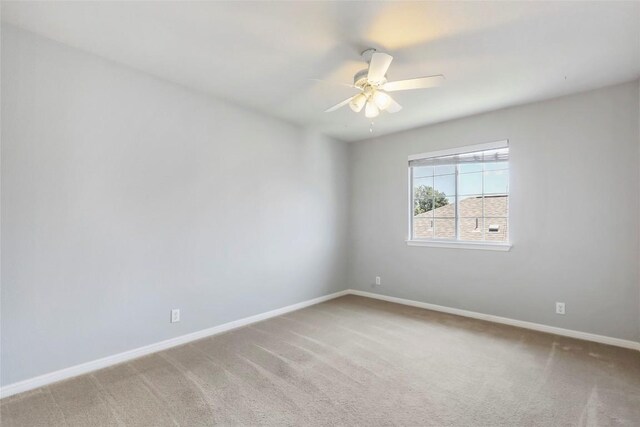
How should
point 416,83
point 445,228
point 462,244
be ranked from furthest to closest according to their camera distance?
1. point 445,228
2. point 462,244
3. point 416,83

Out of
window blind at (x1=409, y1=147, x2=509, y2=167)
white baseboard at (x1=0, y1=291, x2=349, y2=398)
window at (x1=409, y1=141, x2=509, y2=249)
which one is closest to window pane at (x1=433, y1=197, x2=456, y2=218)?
window at (x1=409, y1=141, x2=509, y2=249)

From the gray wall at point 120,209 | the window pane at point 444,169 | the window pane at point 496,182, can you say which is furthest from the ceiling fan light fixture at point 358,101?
the window pane at point 496,182

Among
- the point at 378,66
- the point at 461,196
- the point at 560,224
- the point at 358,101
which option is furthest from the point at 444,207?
the point at 378,66

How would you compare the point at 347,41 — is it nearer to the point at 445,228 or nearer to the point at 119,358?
the point at 445,228

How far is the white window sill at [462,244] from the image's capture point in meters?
3.48

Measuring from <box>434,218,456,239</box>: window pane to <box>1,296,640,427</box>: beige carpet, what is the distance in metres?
1.28

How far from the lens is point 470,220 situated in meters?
3.82

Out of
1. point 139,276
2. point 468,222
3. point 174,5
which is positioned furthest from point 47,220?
point 468,222

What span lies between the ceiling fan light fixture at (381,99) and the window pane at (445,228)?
216cm

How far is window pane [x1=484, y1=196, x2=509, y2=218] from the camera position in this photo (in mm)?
3537

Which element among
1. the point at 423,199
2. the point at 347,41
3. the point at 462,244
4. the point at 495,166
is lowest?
the point at 462,244

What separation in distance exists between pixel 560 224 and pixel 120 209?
4.20 metres

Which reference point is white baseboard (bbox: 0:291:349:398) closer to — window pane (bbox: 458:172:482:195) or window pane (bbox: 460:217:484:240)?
window pane (bbox: 460:217:484:240)

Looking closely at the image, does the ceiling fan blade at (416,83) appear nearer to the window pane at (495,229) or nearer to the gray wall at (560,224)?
the gray wall at (560,224)
